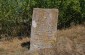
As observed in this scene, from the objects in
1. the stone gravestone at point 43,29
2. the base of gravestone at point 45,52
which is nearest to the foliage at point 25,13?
the stone gravestone at point 43,29

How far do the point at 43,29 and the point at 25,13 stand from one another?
17.2 feet

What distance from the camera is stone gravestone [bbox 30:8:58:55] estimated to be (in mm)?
12422

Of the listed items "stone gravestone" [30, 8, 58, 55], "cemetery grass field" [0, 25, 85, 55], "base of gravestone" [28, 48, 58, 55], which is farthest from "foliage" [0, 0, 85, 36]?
"base of gravestone" [28, 48, 58, 55]

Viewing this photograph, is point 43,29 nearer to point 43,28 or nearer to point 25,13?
point 43,28

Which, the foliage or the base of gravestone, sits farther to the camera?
the foliage

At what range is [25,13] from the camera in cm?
1745

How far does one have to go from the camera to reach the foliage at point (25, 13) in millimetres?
17000

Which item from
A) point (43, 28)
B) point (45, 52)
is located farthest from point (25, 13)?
point (45, 52)

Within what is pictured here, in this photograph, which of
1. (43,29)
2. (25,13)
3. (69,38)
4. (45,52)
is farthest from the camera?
(25,13)

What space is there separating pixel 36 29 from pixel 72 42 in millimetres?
1920

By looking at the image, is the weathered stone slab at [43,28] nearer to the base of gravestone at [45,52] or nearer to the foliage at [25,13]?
the base of gravestone at [45,52]

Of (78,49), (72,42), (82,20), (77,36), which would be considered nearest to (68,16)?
(82,20)

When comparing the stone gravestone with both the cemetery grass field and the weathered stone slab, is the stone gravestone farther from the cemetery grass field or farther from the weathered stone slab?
the cemetery grass field

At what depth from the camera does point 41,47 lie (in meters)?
12.4
